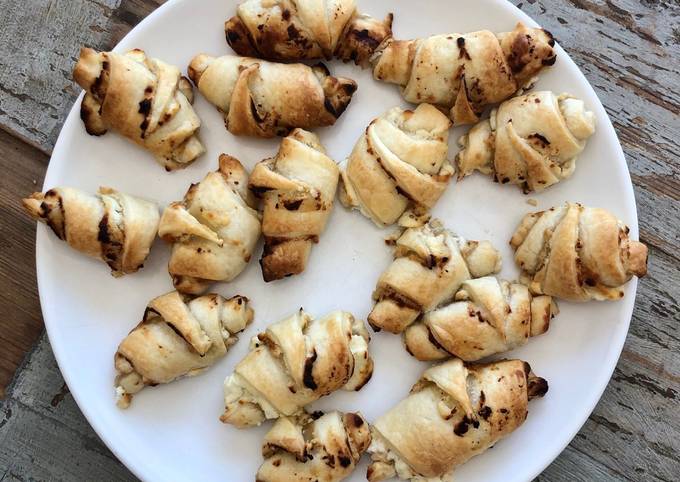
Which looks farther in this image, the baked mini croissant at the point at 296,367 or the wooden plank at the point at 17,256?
the wooden plank at the point at 17,256

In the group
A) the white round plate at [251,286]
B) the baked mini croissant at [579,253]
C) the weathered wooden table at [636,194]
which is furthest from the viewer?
the weathered wooden table at [636,194]

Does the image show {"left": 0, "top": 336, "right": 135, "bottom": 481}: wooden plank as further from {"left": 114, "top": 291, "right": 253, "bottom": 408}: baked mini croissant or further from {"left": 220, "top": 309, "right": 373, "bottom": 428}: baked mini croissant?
{"left": 220, "top": 309, "right": 373, "bottom": 428}: baked mini croissant

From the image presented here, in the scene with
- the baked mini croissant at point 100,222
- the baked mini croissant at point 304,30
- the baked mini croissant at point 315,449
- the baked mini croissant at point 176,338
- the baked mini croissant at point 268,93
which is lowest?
the baked mini croissant at point 315,449

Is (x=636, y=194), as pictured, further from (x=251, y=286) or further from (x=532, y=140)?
(x=251, y=286)

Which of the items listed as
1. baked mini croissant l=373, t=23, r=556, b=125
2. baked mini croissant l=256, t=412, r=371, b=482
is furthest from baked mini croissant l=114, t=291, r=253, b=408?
baked mini croissant l=373, t=23, r=556, b=125

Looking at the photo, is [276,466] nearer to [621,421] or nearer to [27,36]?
[621,421]

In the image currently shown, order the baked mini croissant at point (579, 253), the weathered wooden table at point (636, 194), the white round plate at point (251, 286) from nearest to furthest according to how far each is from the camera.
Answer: the baked mini croissant at point (579, 253) → the white round plate at point (251, 286) → the weathered wooden table at point (636, 194)

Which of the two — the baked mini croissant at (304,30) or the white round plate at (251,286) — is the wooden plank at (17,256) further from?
the baked mini croissant at (304,30)

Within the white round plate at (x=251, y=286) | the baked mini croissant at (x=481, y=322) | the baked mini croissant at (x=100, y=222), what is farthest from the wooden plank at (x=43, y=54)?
the baked mini croissant at (x=481, y=322)
